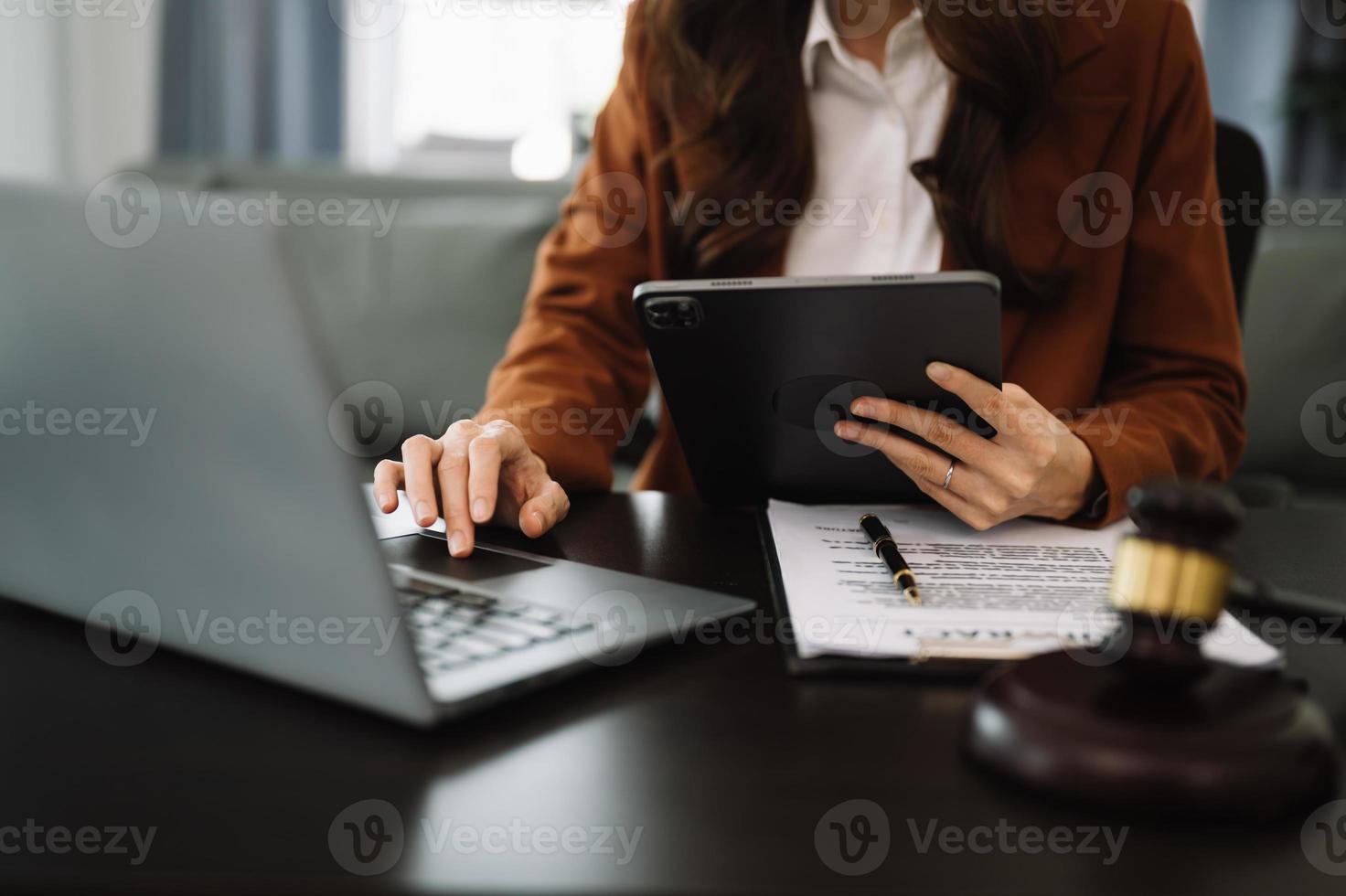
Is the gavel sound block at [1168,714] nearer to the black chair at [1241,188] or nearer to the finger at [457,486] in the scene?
the finger at [457,486]

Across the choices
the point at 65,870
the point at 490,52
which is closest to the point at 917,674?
the point at 65,870

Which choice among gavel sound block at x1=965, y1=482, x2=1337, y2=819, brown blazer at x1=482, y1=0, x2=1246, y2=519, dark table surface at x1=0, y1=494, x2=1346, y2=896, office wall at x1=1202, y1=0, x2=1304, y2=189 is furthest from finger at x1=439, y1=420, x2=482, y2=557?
office wall at x1=1202, y1=0, x2=1304, y2=189

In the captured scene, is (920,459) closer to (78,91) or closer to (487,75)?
(78,91)

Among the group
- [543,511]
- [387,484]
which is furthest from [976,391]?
[387,484]

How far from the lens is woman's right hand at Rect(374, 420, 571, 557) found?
74 centimetres

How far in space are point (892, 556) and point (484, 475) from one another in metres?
0.28

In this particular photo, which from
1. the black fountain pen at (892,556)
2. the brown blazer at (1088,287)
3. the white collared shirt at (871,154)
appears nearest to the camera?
the black fountain pen at (892,556)

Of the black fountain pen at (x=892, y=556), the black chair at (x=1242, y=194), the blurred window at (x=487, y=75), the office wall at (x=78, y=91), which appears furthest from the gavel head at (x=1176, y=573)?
the blurred window at (x=487, y=75)

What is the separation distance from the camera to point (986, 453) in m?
0.75

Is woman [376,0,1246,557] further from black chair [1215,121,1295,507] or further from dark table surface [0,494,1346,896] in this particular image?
dark table surface [0,494,1346,896]

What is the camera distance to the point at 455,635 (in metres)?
0.50

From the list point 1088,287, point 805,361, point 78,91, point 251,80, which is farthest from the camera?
point 251,80

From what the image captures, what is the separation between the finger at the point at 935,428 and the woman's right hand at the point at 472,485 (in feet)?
0.77

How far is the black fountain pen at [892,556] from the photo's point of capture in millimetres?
594
